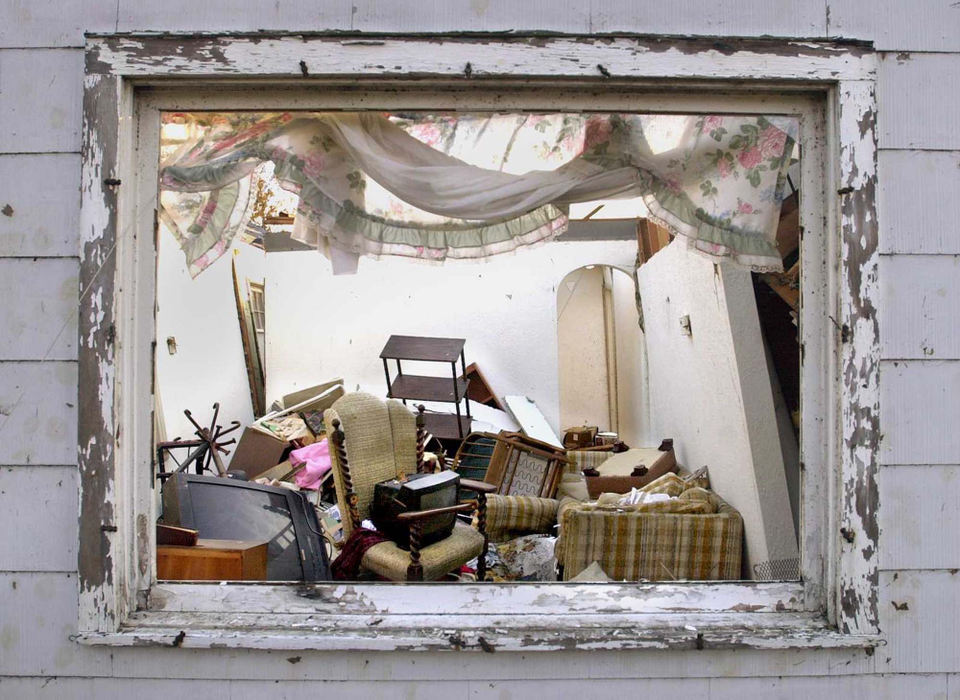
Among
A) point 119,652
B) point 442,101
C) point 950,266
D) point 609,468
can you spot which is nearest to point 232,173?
point 442,101

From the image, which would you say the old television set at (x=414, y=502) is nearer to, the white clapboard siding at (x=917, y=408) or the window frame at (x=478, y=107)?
the window frame at (x=478, y=107)

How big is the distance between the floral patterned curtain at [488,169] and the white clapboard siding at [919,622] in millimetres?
1171

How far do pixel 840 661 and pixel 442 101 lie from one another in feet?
5.60

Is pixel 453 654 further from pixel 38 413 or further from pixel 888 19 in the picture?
pixel 888 19

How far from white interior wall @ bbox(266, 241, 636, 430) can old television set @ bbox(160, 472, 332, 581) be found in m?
5.21

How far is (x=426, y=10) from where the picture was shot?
74.3 inches

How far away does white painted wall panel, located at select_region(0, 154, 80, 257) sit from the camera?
1882mm

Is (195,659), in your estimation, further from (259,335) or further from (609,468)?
(259,335)

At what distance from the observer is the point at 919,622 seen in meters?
1.91

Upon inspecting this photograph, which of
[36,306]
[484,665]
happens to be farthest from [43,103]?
[484,665]

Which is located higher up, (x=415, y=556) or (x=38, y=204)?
(x=38, y=204)

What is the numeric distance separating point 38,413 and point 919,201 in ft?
7.32

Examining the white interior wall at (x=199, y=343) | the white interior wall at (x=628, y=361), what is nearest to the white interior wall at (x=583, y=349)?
the white interior wall at (x=628, y=361)

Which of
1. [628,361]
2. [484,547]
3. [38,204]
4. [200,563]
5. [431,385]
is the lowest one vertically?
[484,547]
